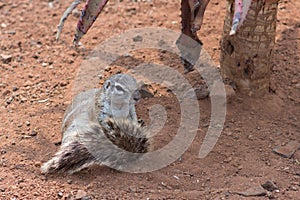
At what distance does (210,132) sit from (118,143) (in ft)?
1.66

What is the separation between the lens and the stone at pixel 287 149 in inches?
103

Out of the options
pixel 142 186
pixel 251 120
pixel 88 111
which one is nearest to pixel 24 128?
pixel 88 111

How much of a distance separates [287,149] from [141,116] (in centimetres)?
76

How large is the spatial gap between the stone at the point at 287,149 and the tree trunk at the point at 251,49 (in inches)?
14.9

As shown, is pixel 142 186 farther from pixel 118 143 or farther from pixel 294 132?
pixel 294 132

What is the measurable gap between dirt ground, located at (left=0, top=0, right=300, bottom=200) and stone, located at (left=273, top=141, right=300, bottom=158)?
23mm

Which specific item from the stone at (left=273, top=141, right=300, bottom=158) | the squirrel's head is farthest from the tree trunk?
the squirrel's head

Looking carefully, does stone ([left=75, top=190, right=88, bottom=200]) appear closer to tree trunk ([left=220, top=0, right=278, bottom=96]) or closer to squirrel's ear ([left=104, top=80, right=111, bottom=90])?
squirrel's ear ([left=104, top=80, right=111, bottom=90])

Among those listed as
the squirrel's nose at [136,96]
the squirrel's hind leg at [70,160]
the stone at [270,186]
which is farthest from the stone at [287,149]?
the squirrel's hind leg at [70,160]

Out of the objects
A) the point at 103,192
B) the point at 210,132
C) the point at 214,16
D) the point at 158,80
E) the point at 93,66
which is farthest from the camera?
the point at 214,16

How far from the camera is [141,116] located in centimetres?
294

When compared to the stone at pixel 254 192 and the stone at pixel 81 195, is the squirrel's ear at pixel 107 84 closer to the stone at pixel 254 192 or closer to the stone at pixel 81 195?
the stone at pixel 81 195

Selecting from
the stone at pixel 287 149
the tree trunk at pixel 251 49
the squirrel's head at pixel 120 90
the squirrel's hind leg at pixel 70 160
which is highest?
the tree trunk at pixel 251 49

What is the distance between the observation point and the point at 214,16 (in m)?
3.83
